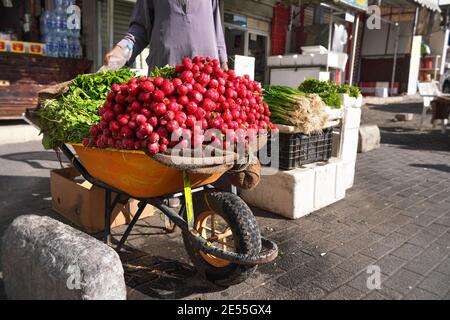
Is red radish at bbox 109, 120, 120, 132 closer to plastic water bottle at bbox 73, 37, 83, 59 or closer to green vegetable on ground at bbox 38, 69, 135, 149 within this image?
green vegetable on ground at bbox 38, 69, 135, 149

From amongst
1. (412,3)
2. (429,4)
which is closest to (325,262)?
(429,4)

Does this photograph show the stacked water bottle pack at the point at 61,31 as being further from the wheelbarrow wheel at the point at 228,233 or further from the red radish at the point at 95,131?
the wheelbarrow wheel at the point at 228,233

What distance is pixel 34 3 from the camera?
8008 mm

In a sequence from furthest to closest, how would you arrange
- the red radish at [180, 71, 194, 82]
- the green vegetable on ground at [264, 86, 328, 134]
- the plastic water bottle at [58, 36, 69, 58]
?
the plastic water bottle at [58, 36, 69, 58]
the green vegetable on ground at [264, 86, 328, 134]
the red radish at [180, 71, 194, 82]

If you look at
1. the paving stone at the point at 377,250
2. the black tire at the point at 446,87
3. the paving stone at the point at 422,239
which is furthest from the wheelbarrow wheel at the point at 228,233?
the black tire at the point at 446,87

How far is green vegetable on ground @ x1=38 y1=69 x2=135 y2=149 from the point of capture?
8.34 ft

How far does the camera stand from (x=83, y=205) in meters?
3.37

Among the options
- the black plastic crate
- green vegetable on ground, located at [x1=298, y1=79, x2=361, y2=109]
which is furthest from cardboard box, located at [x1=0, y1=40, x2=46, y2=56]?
the black plastic crate

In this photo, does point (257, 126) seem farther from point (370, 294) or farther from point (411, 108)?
point (411, 108)

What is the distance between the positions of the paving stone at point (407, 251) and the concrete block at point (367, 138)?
4407 millimetres

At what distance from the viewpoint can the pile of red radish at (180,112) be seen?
2.02 m

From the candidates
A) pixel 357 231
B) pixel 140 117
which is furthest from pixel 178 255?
pixel 357 231

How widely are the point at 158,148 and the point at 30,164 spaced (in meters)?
4.75

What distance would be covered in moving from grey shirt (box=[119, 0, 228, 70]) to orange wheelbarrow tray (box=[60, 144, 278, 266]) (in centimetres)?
139
